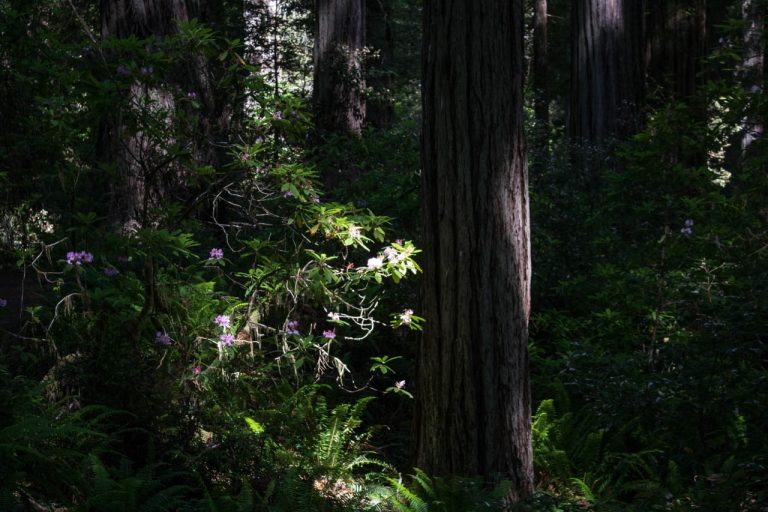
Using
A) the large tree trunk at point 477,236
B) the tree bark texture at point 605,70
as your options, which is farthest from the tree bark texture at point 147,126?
the tree bark texture at point 605,70

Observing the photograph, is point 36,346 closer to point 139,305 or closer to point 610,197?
point 139,305

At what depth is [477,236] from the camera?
15.5ft

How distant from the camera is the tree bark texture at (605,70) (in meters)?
11.1

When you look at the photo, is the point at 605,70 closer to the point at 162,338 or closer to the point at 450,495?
the point at 162,338

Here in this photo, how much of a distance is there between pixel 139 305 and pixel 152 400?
87cm

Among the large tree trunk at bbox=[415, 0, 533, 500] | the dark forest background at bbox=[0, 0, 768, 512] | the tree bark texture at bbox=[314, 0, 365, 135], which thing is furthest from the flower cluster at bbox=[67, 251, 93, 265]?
the tree bark texture at bbox=[314, 0, 365, 135]

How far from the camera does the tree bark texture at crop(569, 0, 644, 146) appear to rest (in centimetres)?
1109

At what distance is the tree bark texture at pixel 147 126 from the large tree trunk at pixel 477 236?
195 cm

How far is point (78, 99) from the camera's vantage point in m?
5.58

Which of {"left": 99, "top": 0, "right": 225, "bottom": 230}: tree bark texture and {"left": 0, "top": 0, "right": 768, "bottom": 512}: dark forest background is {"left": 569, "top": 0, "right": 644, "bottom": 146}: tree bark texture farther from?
{"left": 99, "top": 0, "right": 225, "bottom": 230}: tree bark texture

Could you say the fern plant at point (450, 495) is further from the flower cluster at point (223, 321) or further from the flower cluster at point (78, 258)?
the flower cluster at point (78, 258)

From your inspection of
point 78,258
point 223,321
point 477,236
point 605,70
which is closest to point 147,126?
point 78,258

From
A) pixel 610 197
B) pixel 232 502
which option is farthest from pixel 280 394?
pixel 610 197

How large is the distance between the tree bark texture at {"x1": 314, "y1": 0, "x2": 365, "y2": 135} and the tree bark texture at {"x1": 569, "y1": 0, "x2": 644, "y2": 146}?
126 inches
